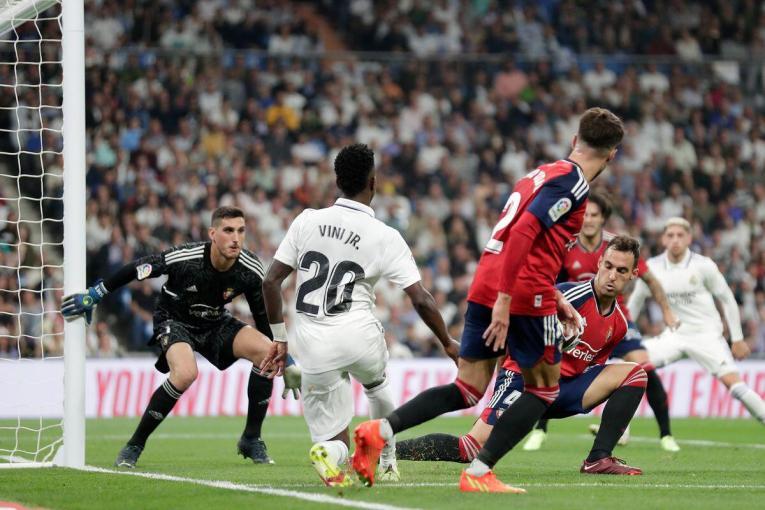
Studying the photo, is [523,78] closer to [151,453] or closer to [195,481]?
[151,453]

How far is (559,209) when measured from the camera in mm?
6688

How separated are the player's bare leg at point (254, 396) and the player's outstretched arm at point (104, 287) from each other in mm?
844

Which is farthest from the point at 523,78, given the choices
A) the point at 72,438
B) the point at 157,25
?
the point at 72,438

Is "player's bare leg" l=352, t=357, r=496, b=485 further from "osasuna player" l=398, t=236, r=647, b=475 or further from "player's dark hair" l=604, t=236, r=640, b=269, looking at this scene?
"player's dark hair" l=604, t=236, r=640, b=269

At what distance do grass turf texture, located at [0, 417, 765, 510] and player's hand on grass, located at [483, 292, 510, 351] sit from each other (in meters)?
0.84

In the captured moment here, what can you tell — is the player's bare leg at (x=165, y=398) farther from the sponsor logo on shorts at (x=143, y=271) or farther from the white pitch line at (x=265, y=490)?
the sponsor logo on shorts at (x=143, y=271)

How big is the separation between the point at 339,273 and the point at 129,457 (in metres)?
2.90

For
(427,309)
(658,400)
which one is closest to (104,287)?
(427,309)

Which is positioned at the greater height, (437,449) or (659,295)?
(659,295)

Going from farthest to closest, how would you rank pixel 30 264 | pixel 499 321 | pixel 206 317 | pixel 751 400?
pixel 30 264 < pixel 751 400 < pixel 206 317 < pixel 499 321

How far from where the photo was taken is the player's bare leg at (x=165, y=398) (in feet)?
30.3

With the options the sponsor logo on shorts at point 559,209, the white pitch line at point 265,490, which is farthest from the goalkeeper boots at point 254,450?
the sponsor logo on shorts at point 559,209

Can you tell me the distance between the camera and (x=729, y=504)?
6676 mm

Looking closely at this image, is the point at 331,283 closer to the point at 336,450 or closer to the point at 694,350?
the point at 336,450
